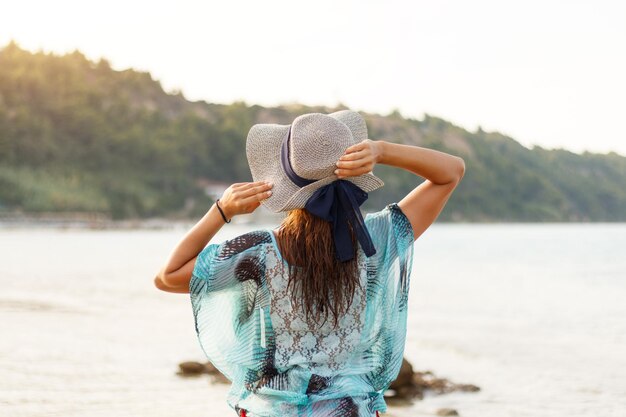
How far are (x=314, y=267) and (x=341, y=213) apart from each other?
4.5 inches

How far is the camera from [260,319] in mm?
1731

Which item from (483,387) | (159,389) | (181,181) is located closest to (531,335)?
(483,387)

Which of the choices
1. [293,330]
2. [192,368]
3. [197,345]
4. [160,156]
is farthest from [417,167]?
[160,156]

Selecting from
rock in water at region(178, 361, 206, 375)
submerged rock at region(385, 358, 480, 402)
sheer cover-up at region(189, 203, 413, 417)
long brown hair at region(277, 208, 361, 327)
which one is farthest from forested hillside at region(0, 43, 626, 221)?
long brown hair at region(277, 208, 361, 327)

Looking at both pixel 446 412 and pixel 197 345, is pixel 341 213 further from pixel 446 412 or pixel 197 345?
pixel 197 345

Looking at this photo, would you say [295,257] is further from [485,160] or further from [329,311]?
[485,160]

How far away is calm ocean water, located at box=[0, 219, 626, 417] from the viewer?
666 centimetres

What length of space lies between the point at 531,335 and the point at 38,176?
57.3m

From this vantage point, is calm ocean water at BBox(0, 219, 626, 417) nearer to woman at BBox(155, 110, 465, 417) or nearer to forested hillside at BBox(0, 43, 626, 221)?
woman at BBox(155, 110, 465, 417)

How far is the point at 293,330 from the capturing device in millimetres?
1697

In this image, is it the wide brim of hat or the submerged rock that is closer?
the wide brim of hat

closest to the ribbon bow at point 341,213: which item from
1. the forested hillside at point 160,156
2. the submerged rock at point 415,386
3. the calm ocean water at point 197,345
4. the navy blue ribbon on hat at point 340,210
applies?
the navy blue ribbon on hat at point 340,210

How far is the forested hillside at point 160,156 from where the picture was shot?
222 ft

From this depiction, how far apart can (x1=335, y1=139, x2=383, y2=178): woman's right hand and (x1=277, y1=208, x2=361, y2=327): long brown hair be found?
0.11 m
